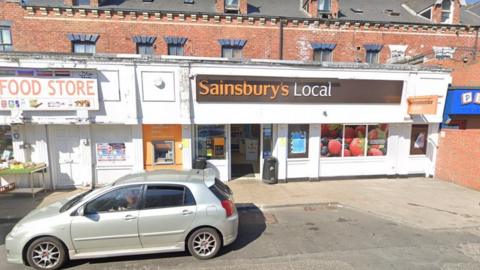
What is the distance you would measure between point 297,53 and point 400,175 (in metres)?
8.00

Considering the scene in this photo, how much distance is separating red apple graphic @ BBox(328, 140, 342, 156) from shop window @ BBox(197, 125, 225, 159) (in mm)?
4346

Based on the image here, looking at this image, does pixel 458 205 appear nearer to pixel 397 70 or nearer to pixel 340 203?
pixel 340 203

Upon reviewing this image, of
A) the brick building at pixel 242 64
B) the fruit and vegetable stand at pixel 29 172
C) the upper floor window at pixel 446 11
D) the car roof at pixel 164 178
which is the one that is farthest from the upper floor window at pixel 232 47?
the upper floor window at pixel 446 11

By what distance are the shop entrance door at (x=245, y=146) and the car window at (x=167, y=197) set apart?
7.06 meters

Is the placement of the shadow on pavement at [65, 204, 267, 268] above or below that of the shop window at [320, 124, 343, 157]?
below

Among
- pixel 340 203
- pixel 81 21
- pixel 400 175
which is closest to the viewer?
pixel 340 203

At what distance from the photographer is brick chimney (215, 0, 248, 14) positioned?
13305 millimetres

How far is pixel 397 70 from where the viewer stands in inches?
378

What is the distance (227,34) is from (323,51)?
554cm

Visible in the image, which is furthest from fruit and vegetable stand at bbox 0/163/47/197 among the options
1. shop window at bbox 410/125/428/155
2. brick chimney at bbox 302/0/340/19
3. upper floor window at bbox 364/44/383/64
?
upper floor window at bbox 364/44/383/64

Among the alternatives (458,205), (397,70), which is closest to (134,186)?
(458,205)

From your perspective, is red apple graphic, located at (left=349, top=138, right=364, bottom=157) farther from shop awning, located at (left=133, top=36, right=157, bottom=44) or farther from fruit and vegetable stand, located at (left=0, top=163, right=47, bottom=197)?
fruit and vegetable stand, located at (left=0, top=163, right=47, bottom=197)

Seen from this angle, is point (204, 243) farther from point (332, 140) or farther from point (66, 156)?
point (332, 140)

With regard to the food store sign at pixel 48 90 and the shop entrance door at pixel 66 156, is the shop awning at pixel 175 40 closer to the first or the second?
the food store sign at pixel 48 90
